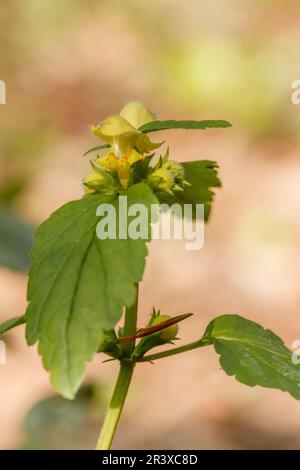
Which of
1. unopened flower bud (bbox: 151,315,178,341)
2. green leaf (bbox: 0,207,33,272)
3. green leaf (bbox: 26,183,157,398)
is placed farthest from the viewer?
green leaf (bbox: 0,207,33,272)

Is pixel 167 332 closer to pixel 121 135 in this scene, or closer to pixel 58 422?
pixel 121 135

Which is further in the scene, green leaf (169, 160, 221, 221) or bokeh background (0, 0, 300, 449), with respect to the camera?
bokeh background (0, 0, 300, 449)

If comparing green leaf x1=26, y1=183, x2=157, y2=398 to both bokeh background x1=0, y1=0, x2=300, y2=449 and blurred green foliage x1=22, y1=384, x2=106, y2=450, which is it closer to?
bokeh background x1=0, y1=0, x2=300, y2=449

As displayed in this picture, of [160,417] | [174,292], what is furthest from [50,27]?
[160,417]

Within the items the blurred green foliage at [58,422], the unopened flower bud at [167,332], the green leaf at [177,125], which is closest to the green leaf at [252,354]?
the unopened flower bud at [167,332]

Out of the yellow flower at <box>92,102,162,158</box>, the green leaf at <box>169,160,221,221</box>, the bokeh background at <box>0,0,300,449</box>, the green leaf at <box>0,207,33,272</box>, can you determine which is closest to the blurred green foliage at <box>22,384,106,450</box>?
the bokeh background at <box>0,0,300,449</box>

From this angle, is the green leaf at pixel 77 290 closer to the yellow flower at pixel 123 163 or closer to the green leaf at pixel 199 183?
the yellow flower at pixel 123 163
